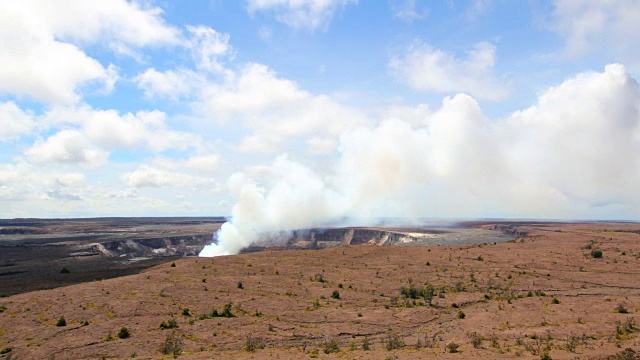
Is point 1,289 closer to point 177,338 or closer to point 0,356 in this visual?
point 0,356

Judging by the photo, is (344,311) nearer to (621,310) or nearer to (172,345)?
(172,345)

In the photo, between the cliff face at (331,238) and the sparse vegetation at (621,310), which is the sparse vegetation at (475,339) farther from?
the cliff face at (331,238)

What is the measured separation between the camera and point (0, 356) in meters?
25.1

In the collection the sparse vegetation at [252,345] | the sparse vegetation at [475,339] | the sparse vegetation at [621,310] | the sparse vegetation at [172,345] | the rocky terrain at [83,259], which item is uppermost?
the sparse vegetation at [621,310]

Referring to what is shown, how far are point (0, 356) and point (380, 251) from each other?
5441cm

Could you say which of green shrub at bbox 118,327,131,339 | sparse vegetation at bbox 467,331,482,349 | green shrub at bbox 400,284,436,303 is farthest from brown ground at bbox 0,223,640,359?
green shrub at bbox 400,284,436,303

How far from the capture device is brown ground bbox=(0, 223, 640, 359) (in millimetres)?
25594

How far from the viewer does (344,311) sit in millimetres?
35656

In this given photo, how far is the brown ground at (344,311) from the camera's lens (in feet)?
84.0

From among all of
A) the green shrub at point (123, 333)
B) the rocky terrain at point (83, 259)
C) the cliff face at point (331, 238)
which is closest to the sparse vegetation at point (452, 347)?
the green shrub at point (123, 333)

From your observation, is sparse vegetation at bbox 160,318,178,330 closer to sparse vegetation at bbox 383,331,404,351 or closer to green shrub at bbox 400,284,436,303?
sparse vegetation at bbox 383,331,404,351

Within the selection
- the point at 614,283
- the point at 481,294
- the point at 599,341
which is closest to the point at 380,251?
the point at 481,294

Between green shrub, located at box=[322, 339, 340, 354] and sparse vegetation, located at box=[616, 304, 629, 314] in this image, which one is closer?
green shrub, located at box=[322, 339, 340, 354]

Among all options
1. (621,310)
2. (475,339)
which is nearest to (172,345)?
(475,339)
